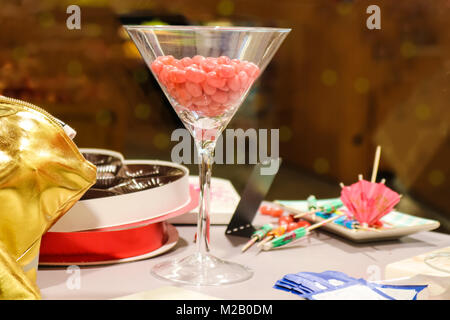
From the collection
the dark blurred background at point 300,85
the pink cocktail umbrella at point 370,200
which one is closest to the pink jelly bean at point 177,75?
the pink cocktail umbrella at point 370,200

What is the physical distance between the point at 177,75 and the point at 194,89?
4 centimetres

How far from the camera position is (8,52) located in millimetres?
4836

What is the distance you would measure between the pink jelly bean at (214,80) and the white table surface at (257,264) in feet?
1.09

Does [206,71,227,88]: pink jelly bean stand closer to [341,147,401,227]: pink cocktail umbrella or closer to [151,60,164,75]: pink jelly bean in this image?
[151,60,164,75]: pink jelly bean

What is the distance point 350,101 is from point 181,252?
13.2 feet

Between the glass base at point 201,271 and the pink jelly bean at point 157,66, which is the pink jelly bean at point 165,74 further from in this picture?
the glass base at point 201,271

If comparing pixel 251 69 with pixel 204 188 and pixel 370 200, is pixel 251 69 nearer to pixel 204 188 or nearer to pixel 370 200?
pixel 204 188

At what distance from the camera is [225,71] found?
3.17ft

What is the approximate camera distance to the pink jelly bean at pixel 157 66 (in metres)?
1.01

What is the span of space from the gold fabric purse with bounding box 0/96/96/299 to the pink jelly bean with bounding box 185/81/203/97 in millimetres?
214

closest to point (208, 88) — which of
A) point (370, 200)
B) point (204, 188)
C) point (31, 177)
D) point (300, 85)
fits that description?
point (204, 188)

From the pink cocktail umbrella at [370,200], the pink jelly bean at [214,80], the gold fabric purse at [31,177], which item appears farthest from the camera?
the pink cocktail umbrella at [370,200]

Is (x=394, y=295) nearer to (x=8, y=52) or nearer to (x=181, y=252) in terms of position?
(x=181, y=252)
